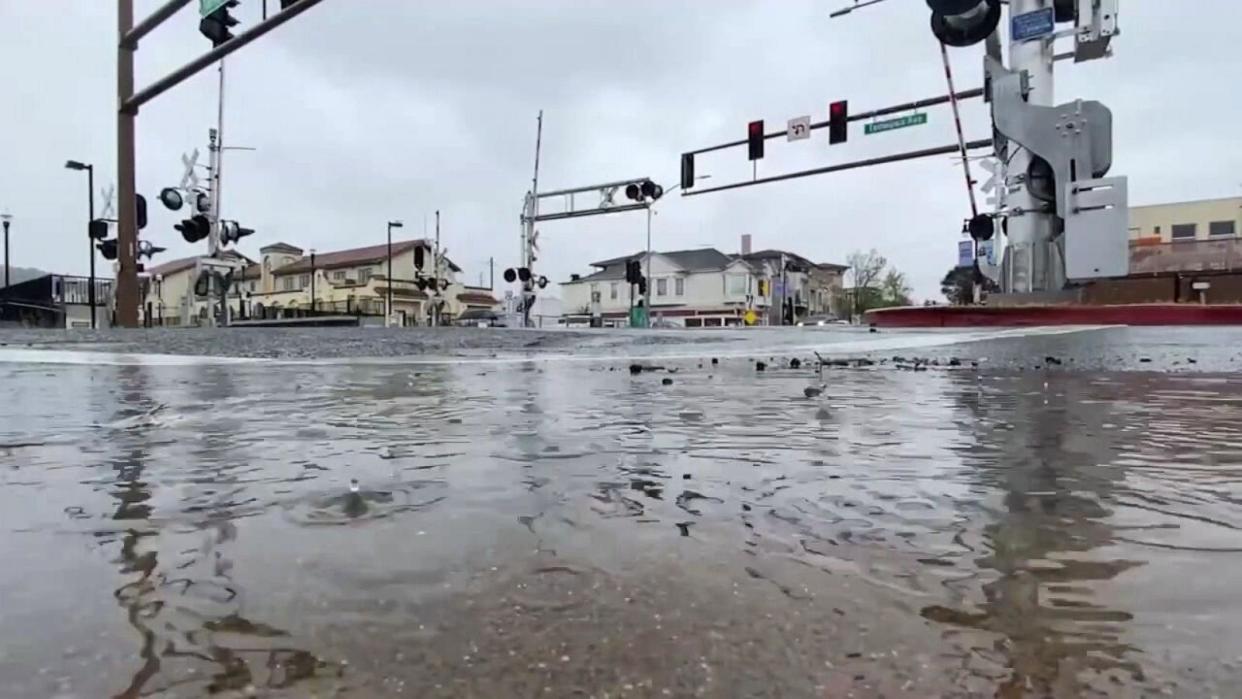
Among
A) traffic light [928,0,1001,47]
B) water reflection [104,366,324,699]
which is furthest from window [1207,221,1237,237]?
water reflection [104,366,324,699]

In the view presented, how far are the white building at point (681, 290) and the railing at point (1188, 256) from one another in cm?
3562

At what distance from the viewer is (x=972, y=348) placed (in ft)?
24.2

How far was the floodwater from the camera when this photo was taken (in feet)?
3.01

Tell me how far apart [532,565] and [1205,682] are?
0.86 meters

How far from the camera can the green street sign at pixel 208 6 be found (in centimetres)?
1077

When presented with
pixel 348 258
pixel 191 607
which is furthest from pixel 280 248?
pixel 191 607

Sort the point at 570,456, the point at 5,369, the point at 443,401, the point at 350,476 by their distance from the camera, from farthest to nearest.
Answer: the point at 5,369 → the point at 443,401 → the point at 570,456 → the point at 350,476

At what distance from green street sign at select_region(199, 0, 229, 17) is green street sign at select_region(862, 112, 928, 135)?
16883mm

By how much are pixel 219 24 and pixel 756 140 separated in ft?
53.3

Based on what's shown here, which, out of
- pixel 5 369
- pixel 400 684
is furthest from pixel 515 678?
pixel 5 369

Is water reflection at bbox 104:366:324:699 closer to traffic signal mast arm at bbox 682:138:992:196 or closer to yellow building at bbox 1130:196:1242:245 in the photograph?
traffic signal mast arm at bbox 682:138:992:196

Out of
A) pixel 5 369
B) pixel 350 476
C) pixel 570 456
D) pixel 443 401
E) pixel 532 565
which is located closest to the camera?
pixel 532 565

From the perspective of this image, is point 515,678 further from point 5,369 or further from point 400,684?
point 5,369

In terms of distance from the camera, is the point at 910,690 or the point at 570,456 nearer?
the point at 910,690
